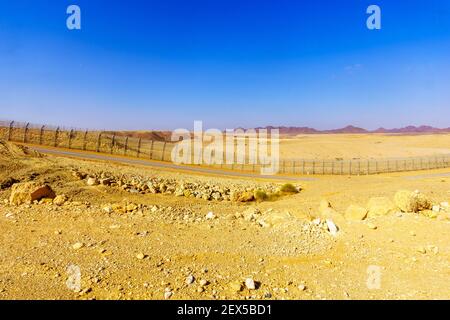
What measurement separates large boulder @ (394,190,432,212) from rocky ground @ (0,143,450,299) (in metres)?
0.04

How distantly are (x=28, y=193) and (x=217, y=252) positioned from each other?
879cm

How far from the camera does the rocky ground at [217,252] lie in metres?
7.24

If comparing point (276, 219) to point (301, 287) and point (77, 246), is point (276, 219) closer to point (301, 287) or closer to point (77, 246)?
point (301, 287)

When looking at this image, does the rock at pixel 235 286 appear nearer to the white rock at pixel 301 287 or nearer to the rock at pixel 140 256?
the white rock at pixel 301 287

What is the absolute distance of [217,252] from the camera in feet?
30.1

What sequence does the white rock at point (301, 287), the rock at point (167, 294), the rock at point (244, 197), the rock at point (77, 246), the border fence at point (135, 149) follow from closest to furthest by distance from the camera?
the rock at point (167, 294)
the white rock at point (301, 287)
the rock at point (77, 246)
the rock at point (244, 197)
the border fence at point (135, 149)

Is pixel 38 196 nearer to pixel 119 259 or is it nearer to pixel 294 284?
pixel 119 259

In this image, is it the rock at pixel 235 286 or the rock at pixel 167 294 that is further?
the rock at pixel 235 286

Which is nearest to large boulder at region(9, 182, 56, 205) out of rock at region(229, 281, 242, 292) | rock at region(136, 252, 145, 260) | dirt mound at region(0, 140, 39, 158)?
rock at region(136, 252, 145, 260)

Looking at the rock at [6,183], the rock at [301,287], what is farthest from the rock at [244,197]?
the rock at [301,287]

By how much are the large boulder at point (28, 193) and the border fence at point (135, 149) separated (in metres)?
36.6

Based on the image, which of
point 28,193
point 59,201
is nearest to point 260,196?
point 59,201
